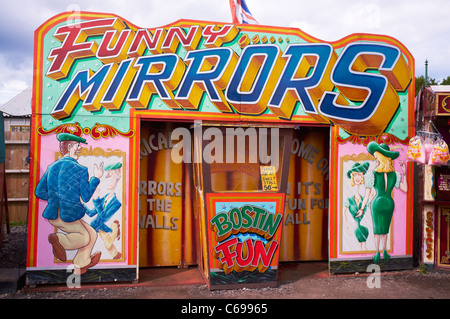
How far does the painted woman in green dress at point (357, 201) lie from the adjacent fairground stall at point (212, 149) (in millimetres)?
27

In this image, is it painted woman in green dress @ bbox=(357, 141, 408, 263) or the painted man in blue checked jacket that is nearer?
the painted man in blue checked jacket

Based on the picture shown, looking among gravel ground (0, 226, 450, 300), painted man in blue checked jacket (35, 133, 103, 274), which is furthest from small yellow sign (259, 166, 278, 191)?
painted man in blue checked jacket (35, 133, 103, 274)

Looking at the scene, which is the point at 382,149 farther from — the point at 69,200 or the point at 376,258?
the point at 69,200

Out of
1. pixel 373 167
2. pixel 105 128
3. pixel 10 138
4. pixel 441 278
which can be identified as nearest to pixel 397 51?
pixel 373 167

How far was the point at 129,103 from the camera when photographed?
19.8 ft

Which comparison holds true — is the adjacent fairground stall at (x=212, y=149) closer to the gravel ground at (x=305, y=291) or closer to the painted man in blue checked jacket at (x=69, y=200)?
the painted man in blue checked jacket at (x=69, y=200)

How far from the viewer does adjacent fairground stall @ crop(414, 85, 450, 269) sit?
22.3 feet

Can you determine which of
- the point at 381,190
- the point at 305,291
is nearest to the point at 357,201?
the point at 381,190

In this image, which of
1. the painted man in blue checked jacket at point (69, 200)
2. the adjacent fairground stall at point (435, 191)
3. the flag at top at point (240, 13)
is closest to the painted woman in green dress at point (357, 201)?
the adjacent fairground stall at point (435, 191)

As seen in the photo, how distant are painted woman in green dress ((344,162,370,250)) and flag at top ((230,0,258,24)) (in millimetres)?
3315

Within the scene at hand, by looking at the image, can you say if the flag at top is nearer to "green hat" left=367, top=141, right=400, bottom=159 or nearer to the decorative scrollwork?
the decorative scrollwork

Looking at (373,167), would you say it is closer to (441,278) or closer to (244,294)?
(441,278)

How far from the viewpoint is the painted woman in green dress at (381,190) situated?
678 cm

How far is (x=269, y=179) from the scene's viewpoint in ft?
20.1
